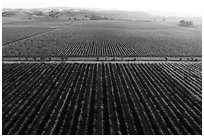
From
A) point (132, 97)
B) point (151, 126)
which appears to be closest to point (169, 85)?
point (132, 97)

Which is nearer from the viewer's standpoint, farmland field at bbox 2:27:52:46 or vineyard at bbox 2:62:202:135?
vineyard at bbox 2:62:202:135

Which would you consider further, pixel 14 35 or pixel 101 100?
pixel 14 35

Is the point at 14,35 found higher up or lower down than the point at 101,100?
lower down

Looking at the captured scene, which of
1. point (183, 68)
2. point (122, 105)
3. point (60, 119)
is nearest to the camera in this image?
point (60, 119)

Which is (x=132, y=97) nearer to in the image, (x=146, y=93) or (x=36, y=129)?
(x=146, y=93)

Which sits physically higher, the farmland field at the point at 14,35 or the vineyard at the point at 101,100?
the vineyard at the point at 101,100

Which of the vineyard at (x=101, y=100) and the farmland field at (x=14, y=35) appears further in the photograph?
the farmland field at (x=14, y=35)

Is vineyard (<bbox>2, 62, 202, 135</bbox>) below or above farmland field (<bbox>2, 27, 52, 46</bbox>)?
above

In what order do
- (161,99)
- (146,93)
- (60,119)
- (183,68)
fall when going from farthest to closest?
(183,68) → (146,93) → (161,99) → (60,119)
